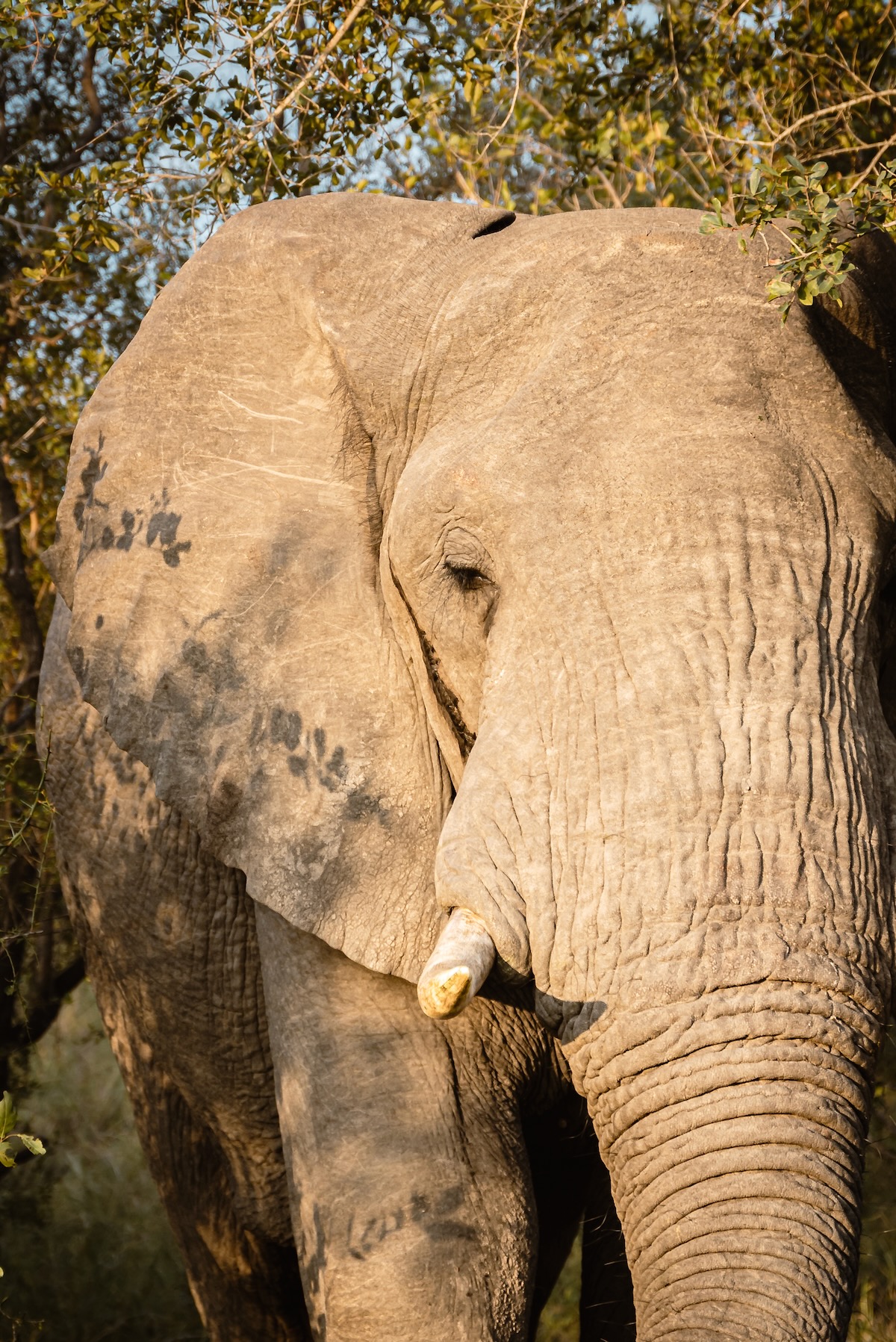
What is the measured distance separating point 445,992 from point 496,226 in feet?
5.78

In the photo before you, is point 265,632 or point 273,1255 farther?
point 273,1255

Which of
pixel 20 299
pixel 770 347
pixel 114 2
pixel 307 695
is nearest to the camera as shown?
pixel 770 347

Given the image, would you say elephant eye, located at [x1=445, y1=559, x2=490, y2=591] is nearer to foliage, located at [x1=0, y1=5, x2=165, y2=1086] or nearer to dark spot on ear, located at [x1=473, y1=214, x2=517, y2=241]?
dark spot on ear, located at [x1=473, y1=214, x2=517, y2=241]

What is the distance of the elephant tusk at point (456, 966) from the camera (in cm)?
248

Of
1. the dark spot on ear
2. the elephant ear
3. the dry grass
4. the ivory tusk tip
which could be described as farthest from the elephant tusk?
the dry grass

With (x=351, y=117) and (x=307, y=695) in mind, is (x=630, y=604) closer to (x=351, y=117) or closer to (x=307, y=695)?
(x=307, y=695)

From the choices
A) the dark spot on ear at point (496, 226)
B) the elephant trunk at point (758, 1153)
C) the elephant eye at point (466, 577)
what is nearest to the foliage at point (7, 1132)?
the elephant trunk at point (758, 1153)

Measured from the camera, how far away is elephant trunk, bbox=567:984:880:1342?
8.10ft

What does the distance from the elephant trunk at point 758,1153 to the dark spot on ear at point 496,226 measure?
1.71 m

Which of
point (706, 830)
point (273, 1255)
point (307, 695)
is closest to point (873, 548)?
point (706, 830)

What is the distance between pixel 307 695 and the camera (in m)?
3.36

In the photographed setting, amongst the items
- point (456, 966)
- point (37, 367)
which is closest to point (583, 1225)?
point (456, 966)

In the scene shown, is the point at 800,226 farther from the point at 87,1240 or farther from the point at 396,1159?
the point at 87,1240

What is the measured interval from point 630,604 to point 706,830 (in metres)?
0.41
